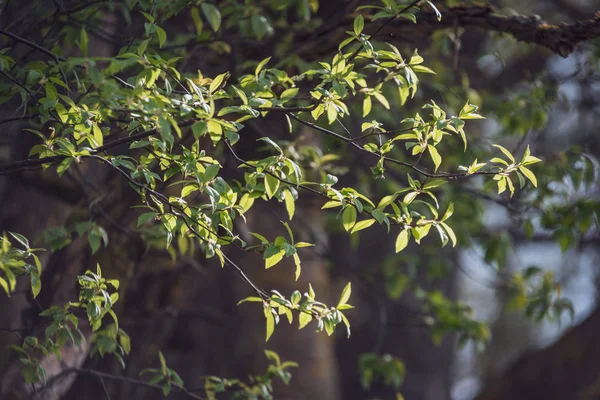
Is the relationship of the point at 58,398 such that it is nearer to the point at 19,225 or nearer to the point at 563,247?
the point at 19,225

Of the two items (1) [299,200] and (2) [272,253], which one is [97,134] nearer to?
(2) [272,253]

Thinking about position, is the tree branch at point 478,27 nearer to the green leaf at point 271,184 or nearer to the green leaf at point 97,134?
the green leaf at point 271,184

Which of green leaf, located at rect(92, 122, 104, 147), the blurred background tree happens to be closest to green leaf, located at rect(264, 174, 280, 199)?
the blurred background tree

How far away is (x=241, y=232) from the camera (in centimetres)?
322

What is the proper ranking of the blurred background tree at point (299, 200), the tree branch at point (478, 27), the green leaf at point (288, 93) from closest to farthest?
1. the green leaf at point (288, 93)
2. the tree branch at point (478, 27)
3. the blurred background tree at point (299, 200)

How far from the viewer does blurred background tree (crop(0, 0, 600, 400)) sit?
241 cm

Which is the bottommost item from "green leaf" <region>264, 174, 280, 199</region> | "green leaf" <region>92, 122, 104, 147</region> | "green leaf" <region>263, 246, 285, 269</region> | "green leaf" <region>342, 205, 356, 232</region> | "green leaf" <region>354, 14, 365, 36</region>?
"green leaf" <region>263, 246, 285, 269</region>

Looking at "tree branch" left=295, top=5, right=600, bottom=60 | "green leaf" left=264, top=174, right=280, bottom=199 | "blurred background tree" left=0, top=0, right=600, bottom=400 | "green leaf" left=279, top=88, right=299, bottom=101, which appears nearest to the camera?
"green leaf" left=264, top=174, right=280, bottom=199

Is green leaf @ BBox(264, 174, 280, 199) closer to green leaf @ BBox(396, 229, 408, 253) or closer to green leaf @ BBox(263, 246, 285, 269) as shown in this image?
green leaf @ BBox(263, 246, 285, 269)

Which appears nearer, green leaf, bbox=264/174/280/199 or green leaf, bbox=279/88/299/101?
green leaf, bbox=264/174/280/199

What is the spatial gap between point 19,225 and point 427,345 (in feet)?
12.3

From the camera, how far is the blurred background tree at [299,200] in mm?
2412

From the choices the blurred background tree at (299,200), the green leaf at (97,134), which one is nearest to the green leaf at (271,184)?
the blurred background tree at (299,200)

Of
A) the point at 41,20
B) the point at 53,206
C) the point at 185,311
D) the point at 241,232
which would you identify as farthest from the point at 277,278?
the point at 41,20
